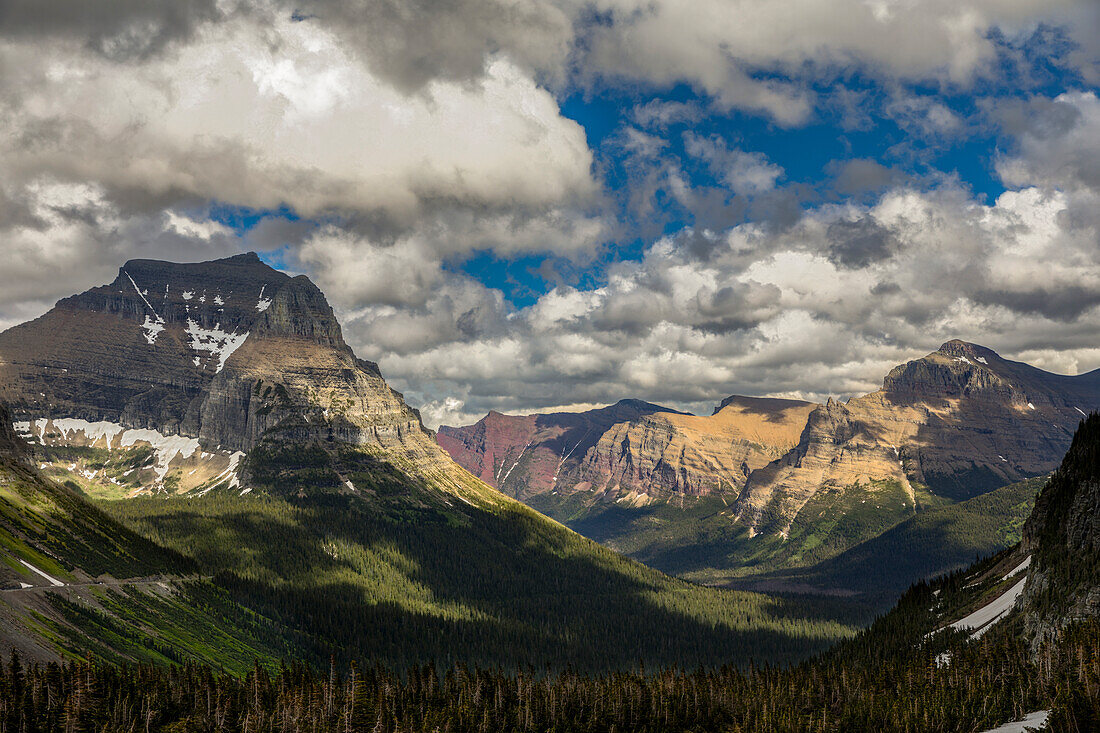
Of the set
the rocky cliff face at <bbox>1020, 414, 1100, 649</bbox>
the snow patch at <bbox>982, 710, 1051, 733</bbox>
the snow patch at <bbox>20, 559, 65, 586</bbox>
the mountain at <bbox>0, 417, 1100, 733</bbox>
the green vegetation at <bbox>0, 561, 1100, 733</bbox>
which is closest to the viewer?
the snow patch at <bbox>982, 710, 1051, 733</bbox>

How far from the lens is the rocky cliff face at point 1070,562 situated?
6014 inches

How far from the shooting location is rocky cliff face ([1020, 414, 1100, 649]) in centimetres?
15275

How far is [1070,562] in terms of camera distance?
16275 centimetres

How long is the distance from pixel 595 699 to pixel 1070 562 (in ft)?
328

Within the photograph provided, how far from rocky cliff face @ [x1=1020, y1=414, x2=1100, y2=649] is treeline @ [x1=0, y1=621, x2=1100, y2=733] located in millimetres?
7999

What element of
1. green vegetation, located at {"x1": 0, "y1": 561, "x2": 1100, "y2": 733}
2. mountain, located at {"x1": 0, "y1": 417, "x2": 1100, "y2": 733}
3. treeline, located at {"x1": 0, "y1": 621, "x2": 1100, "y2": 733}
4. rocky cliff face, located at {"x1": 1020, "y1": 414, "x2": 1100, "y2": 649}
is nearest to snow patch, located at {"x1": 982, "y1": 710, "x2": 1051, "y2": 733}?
mountain, located at {"x1": 0, "y1": 417, "x2": 1100, "y2": 733}

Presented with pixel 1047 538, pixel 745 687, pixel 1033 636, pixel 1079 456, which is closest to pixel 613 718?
pixel 745 687

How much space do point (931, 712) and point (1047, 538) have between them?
257 ft

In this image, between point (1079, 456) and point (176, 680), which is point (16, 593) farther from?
point (1079, 456)

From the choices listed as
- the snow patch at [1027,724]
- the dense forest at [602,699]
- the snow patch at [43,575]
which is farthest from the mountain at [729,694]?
the snow patch at [43,575]

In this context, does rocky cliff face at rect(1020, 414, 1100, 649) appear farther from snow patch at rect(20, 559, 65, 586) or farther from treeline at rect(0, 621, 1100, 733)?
snow patch at rect(20, 559, 65, 586)

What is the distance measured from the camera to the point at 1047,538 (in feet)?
624

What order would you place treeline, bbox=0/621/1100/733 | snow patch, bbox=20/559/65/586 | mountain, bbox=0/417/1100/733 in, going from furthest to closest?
1. snow patch, bbox=20/559/65/586
2. mountain, bbox=0/417/1100/733
3. treeline, bbox=0/621/1100/733

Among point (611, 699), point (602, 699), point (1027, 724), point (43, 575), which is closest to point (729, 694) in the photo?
point (611, 699)
